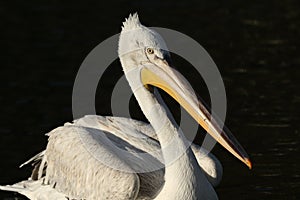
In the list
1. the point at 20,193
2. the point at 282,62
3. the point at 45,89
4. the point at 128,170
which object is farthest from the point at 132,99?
the point at 128,170

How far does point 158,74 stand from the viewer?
6.55m

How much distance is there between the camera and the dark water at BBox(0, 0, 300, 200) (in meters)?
8.40

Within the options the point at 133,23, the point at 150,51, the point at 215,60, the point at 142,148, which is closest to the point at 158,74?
the point at 150,51

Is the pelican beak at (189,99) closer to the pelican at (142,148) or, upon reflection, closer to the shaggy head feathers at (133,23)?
the pelican at (142,148)

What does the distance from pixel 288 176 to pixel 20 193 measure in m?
2.39

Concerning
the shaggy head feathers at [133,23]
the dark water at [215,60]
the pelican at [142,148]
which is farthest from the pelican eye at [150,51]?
the dark water at [215,60]

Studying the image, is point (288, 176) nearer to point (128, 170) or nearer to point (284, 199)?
point (284, 199)

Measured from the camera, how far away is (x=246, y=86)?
10.7 m

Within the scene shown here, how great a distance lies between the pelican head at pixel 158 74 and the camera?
254 inches

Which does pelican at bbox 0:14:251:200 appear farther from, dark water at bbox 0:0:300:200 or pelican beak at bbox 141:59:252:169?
dark water at bbox 0:0:300:200

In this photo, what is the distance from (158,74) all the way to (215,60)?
535 cm

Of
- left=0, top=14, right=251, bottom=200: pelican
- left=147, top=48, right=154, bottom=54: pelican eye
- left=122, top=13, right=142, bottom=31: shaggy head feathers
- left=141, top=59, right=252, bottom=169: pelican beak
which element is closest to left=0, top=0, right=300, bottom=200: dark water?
left=0, top=14, right=251, bottom=200: pelican

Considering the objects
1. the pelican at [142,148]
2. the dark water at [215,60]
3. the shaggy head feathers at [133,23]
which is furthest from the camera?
the dark water at [215,60]

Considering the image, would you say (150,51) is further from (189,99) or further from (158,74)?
(189,99)
